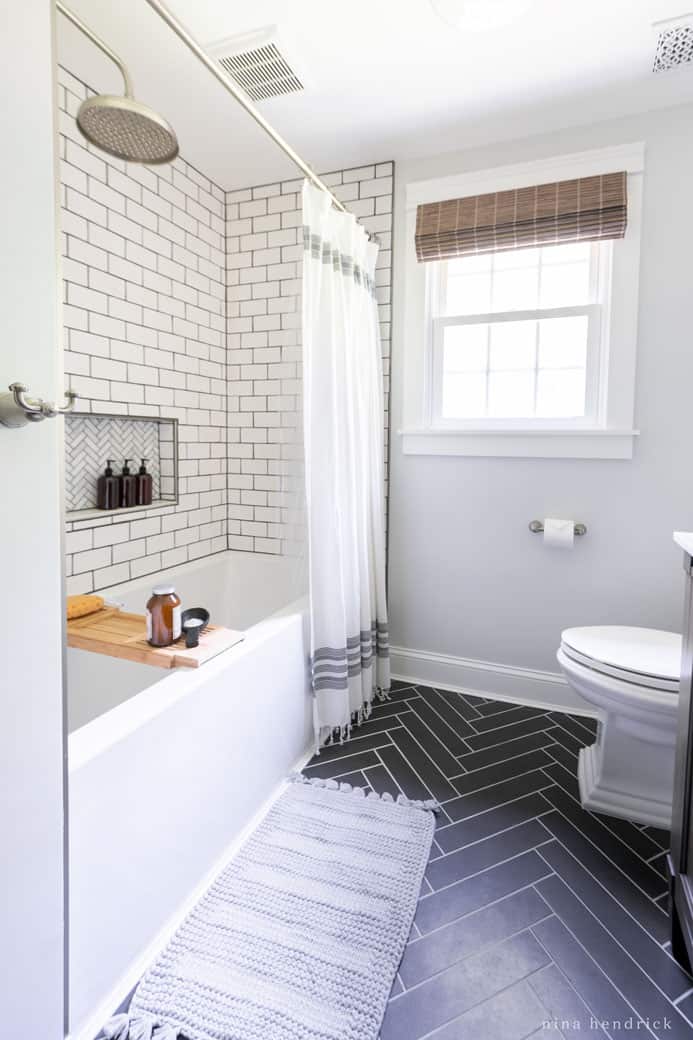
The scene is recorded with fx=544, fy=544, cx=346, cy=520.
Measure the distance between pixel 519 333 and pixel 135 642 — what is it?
2124 millimetres

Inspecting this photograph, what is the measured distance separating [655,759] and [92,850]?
5.70ft

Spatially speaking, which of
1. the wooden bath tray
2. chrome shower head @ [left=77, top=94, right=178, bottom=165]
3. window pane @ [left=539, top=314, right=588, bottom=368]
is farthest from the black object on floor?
chrome shower head @ [left=77, top=94, right=178, bottom=165]

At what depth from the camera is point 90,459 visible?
2355 mm

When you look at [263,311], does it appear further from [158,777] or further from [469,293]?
[158,777]

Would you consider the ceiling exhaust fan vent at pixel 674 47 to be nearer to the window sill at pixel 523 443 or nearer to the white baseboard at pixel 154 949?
the window sill at pixel 523 443

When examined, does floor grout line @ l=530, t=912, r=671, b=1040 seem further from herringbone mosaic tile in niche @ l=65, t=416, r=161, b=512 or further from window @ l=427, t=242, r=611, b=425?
herringbone mosaic tile in niche @ l=65, t=416, r=161, b=512

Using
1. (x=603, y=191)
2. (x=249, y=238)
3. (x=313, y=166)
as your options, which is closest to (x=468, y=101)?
(x=603, y=191)

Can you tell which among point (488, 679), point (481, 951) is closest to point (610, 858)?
point (481, 951)

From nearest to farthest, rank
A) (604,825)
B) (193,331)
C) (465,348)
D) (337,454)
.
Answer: (604,825) → (337,454) → (465,348) → (193,331)

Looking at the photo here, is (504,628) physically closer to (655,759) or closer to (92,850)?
(655,759)

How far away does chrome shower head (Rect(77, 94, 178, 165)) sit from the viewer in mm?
907

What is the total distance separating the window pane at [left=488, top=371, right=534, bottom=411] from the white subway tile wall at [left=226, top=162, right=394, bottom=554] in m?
0.53

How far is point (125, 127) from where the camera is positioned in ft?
3.20

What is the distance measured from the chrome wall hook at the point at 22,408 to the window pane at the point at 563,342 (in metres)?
2.20
